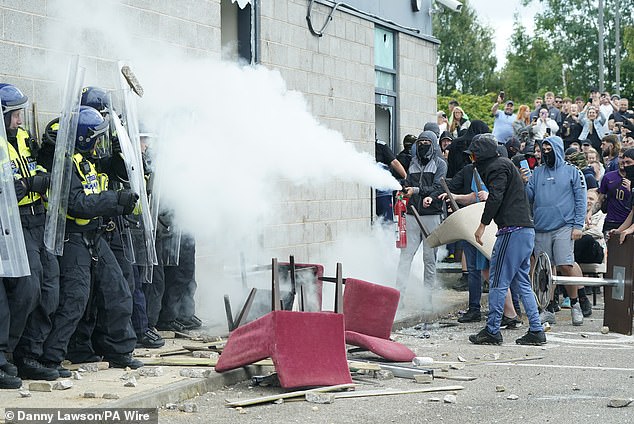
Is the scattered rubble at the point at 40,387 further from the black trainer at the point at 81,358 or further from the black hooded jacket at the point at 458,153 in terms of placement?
the black hooded jacket at the point at 458,153

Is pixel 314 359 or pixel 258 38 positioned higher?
pixel 258 38

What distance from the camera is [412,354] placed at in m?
9.31

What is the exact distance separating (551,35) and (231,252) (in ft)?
178

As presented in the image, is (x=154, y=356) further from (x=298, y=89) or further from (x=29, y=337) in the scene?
(x=298, y=89)

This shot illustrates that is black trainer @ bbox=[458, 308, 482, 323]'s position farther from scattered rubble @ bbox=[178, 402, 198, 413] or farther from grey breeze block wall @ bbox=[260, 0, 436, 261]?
scattered rubble @ bbox=[178, 402, 198, 413]

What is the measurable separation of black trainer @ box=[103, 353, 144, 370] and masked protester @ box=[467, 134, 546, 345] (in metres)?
3.65

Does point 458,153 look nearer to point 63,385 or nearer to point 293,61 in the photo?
point 293,61

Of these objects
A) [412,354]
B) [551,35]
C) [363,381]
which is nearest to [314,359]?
[363,381]

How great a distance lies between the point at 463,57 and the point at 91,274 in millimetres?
62696

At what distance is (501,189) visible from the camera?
10.7 meters

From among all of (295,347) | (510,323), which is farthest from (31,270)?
(510,323)

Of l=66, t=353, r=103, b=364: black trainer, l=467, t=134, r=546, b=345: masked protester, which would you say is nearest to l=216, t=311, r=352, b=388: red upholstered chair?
l=66, t=353, r=103, b=364: black trainer

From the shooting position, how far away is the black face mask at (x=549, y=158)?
12109 millimetres

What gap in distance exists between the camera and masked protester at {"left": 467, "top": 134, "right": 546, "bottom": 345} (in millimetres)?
10609
